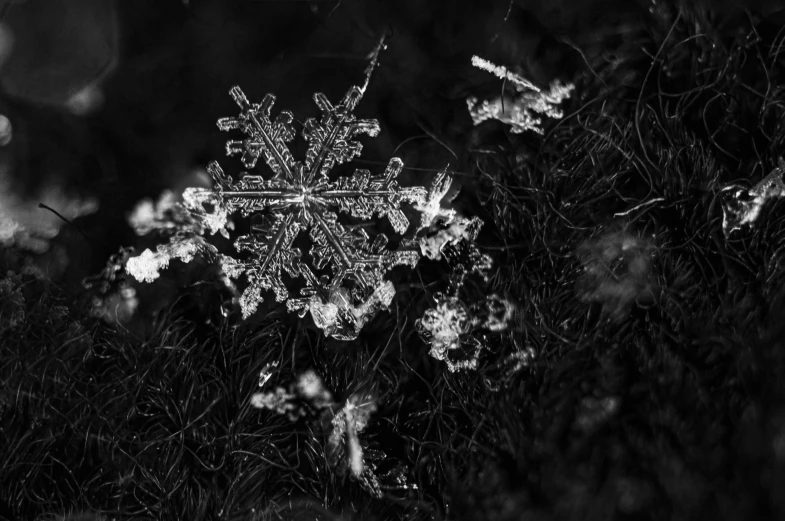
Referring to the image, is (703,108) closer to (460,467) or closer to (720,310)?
(720,310)

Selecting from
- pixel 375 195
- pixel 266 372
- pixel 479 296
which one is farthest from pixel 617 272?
pixel 266 372

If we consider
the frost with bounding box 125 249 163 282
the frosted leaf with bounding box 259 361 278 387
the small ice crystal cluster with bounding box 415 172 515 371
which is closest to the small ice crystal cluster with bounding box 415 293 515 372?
the small ice crystal cluster with bounding box 415 172 515 371

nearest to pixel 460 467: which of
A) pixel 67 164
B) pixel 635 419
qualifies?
pixel 635 419

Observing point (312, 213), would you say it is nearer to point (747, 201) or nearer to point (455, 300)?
point (455, 300)

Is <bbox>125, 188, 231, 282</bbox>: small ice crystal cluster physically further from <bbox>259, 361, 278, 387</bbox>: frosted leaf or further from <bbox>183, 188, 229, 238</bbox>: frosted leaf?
<bbox>259, 361, 278, 387</bbox>: frosted leaf

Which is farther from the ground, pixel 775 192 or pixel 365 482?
pixel 775 192

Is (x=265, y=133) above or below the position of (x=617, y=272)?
above
